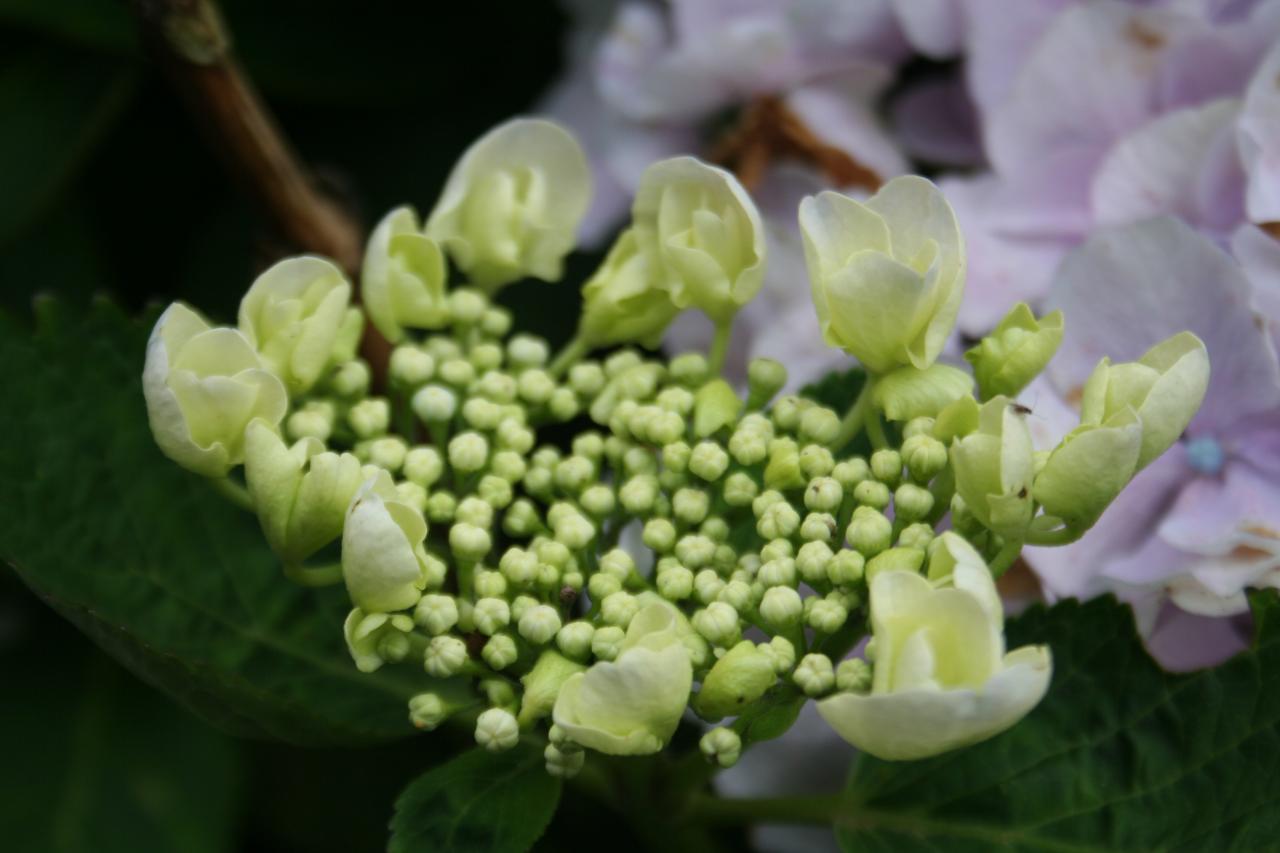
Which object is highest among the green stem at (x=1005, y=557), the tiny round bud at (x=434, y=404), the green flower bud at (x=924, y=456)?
the tiny round bud at (x=434, y=404)

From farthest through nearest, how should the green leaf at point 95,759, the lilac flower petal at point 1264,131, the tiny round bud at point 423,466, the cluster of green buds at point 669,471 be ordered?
the green leaf at point 95,759 → the lilac flower petal at point 1264,131 → the tiny round bud at point 423,466 → the cluster of green buds at point 669,471

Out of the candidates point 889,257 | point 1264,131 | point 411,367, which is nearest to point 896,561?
point 889,257

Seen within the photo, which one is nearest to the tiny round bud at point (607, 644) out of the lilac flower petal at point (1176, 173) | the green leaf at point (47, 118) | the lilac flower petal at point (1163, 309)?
the lilac flower petal at point (1163, 309)

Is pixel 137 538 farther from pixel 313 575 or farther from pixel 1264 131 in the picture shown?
pixel 1264 131

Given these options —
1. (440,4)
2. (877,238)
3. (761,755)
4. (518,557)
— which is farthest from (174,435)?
(440,4)

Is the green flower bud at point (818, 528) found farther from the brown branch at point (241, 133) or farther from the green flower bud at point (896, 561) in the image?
the brown branch at point (241, 133)

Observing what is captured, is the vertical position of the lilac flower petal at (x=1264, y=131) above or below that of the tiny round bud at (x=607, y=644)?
above

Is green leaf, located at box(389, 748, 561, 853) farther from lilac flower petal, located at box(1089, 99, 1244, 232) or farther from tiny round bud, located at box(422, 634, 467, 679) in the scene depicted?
lilac flower petal, located at box(1089, 99, 1244, 232)
